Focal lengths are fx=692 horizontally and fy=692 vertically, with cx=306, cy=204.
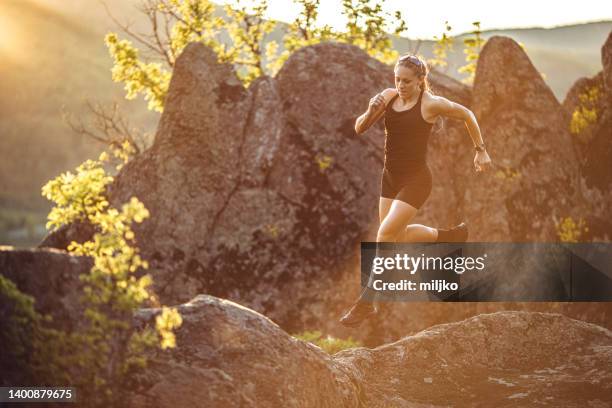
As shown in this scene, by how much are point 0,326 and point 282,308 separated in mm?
9878

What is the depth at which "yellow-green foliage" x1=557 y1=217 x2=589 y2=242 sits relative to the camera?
681 inches

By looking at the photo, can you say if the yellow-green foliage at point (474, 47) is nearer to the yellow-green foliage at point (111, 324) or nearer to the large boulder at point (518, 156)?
the large boulder at point (518, 156)

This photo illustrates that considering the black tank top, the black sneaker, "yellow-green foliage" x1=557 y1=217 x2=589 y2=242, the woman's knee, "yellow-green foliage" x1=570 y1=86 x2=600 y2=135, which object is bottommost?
the black sneaker

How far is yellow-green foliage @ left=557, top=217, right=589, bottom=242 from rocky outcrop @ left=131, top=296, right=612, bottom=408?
20.7 feet

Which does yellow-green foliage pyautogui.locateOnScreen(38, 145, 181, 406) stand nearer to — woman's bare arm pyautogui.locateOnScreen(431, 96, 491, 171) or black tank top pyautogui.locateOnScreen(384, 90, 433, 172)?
black tank top pyautogui.locateOnScreen(384, 90, 433, 172)

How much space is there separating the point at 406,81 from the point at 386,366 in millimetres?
4180

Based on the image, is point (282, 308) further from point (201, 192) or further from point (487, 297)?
point (487, 297)

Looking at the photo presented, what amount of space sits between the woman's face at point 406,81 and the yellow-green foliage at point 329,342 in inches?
229

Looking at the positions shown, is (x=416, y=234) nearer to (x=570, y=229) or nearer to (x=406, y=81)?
(x=406, y=81)

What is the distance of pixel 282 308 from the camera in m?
15.8

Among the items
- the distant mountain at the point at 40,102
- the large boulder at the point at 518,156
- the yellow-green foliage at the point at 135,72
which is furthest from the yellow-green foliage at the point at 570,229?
the distant mountain at the point at 40,102

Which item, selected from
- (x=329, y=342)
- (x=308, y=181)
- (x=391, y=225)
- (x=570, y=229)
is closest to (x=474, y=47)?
(x=570, y=229)

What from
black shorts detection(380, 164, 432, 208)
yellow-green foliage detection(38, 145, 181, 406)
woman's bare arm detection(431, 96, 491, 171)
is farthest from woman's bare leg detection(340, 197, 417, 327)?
yellow-green foliage detection(38, 145, 181, 406)

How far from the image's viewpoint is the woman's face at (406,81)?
957 centimetres
